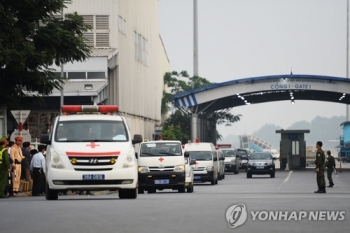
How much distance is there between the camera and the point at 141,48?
8175 centimetres

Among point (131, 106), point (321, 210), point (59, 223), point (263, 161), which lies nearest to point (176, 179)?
point (321, 210)

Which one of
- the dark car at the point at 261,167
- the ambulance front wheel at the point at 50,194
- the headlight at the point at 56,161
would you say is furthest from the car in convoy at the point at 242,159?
the headlight at the point at 56,161

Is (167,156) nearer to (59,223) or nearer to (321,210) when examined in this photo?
(321,210)

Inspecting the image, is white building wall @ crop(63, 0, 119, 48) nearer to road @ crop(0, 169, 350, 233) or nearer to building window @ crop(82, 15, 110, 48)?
building window @ crop(82, 15, 110, 48)

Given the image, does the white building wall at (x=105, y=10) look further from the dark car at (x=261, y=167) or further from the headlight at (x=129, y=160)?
the headlight at (x=129, y=160)

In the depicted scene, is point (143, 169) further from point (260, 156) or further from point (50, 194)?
point (260, 156)

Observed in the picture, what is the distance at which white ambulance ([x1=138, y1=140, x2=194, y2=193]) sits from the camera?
32906mm

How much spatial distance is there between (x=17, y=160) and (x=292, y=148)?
5242 cm

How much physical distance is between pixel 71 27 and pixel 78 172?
1784 centimetres

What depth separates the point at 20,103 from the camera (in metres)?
39.1

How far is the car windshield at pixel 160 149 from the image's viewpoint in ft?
111

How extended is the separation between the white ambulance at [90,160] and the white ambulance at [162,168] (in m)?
8.60

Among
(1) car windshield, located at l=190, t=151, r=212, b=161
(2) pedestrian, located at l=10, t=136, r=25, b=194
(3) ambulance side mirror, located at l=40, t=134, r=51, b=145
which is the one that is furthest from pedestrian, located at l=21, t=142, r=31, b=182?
(1) car windshield, located at l=190, t=151, r=212, b=161

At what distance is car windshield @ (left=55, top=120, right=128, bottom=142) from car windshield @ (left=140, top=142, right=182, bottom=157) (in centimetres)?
929
